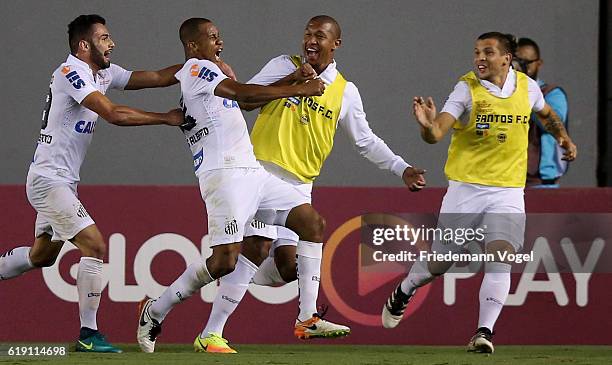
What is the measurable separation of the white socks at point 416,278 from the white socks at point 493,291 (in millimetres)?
561

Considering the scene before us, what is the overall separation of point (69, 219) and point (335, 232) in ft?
8.37

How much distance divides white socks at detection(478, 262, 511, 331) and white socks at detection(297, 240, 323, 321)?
112 centimetres

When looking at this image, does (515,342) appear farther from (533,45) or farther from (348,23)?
(348,23)

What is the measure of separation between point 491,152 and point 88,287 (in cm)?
281

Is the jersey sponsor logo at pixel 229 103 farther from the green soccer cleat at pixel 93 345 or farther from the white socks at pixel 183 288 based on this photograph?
the green soccer cleat at pixel 93 345

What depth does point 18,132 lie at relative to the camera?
13.7m

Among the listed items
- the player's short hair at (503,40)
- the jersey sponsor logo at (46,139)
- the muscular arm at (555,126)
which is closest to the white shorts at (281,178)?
the jersey sponsor logo at (46,139)

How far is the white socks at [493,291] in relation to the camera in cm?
995

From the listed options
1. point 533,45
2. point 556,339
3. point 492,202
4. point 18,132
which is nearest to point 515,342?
point 556,339

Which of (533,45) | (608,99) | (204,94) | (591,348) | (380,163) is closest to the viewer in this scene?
(204,94)

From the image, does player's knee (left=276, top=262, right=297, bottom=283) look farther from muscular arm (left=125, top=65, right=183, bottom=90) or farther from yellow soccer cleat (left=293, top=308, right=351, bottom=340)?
muscular arm (left=125, top=65, right=183, bottom=90)

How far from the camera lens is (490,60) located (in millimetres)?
10281

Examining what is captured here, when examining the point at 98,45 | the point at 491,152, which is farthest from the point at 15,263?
the point at 491,152

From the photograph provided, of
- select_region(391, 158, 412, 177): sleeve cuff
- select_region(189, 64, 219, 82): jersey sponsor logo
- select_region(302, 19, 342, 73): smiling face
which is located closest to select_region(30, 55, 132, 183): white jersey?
select_region(189, 64, 219, 82): jersey sponsor logo
